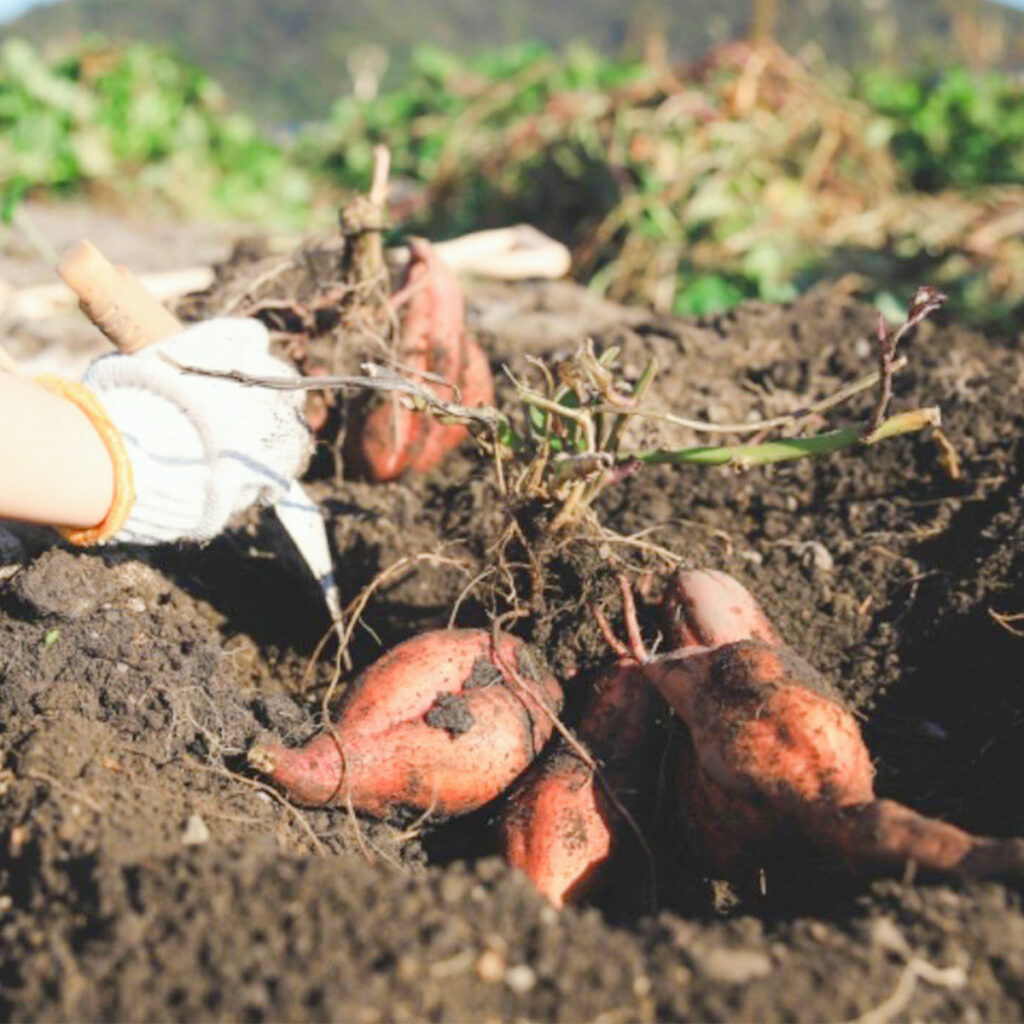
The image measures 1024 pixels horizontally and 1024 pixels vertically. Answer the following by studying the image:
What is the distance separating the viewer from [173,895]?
1246 mm

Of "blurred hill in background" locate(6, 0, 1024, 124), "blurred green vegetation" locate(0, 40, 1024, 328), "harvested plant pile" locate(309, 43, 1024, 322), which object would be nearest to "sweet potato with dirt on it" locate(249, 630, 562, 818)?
"blurred green vegetation" locate(0, 40, 1024, 328)

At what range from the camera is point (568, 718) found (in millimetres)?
1874

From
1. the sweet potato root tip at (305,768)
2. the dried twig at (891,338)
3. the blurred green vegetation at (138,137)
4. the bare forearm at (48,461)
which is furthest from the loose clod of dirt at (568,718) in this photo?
the blurred green vegetation at (138,137)

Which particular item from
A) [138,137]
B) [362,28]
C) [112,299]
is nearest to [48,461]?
[112,299]

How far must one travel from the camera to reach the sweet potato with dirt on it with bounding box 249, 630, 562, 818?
67.1 inches

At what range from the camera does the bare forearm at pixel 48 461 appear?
1.57 metres

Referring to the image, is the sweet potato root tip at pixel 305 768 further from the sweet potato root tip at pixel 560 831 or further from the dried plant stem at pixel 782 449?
the dried plant stem at pixel 782 449

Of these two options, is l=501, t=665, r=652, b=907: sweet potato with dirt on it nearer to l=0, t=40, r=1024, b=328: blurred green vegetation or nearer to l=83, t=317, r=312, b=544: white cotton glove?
l=83, t=317, r=312, b=544: white cotton glove

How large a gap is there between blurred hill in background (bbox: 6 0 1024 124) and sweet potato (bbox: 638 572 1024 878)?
17665 mm

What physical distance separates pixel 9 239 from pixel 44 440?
476 centimetres

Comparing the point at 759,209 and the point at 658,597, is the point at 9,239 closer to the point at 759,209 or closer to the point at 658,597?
the point at 759,209

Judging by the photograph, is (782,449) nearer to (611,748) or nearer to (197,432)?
(611,748)

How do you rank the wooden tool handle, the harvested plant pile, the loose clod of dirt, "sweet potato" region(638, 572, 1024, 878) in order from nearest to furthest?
the loose clod of dirt, "sweet potato" region(638, 572, 1024, 878), the wooden tool handle, the harvested plant pile

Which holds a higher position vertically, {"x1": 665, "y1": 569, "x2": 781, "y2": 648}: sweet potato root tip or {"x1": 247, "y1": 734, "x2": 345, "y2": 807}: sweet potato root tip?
{"x1": 665, "y1": 569, "x2": 781, "y2": 648}: sweet potato root tip
